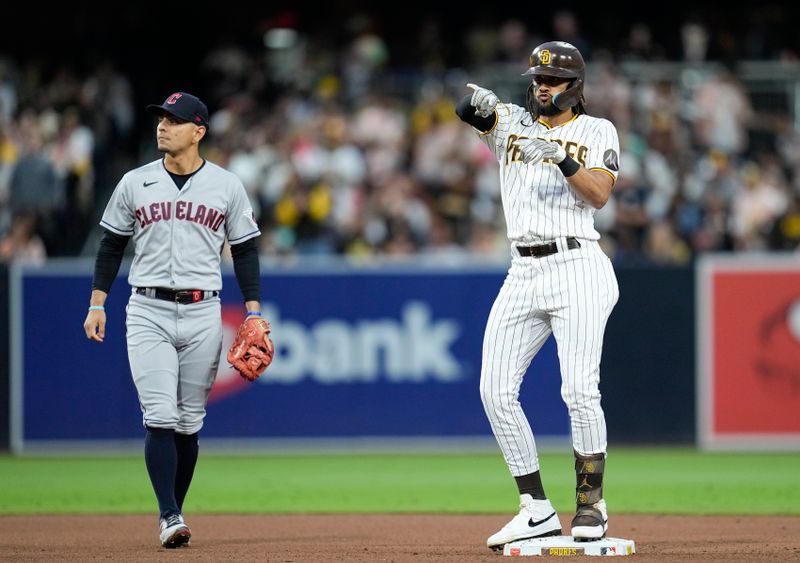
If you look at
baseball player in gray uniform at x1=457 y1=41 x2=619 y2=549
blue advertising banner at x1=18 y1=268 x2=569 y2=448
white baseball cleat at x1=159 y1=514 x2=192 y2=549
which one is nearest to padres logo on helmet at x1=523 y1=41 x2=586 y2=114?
baseball player in gray uniform at x1=457 y1=41 x2=619 y2=549

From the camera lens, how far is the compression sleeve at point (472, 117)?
6327 millimetres

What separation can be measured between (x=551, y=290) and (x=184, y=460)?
6.94ft

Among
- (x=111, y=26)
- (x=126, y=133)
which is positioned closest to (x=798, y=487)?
(x=126, y=133)

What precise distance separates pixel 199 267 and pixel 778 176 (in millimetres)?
10036

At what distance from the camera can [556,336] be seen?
Answer: 20.8 ft

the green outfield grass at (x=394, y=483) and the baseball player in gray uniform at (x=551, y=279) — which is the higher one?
the baseball player in gray uniform at (x=551, y=279)

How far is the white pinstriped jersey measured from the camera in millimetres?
6289

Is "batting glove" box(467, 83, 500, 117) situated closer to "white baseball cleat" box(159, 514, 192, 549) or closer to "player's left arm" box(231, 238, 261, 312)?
"player's left arm" box(231, 238, 261, 312)

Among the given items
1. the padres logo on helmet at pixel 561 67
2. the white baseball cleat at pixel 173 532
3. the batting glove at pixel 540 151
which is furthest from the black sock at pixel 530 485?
the padres logo on helmet at pixel 561 67

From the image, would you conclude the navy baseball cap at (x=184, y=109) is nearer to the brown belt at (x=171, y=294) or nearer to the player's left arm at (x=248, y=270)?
the player's left arm at (x=248, y=270)

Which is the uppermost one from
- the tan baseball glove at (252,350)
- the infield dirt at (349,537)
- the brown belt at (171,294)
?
the brown belt at (171,294)

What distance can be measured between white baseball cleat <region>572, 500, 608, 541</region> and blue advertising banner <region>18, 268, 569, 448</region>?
6.37 meters

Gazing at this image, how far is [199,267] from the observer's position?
6918 millimetres

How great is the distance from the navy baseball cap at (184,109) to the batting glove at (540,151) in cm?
174
